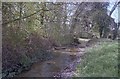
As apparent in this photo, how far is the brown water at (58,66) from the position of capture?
115 inches

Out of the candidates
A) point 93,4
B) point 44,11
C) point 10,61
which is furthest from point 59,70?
point 93,4

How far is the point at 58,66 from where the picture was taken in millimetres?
3357

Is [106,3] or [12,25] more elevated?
[106,3]

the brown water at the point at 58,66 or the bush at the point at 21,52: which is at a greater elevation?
the bush at the point at 21,52

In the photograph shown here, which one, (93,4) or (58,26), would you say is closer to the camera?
(93,4)

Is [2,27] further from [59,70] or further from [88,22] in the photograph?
[88,22]

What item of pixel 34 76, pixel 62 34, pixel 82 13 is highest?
pixel 82 13

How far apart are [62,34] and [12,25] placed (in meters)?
1.39

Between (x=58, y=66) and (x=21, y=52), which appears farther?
(x=58, y=66)

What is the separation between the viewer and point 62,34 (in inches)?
165

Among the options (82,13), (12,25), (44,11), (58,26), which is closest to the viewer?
(12,25)

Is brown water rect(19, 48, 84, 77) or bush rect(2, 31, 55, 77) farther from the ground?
bush rect(2, 31, 55, 77)

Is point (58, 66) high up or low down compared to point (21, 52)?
down

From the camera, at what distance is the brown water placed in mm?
2925
